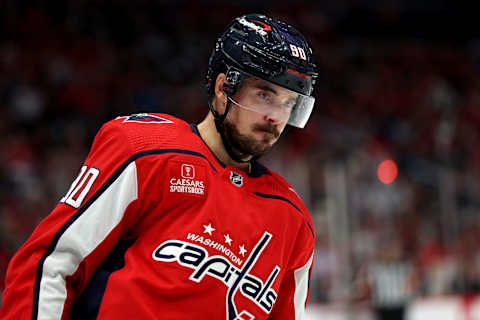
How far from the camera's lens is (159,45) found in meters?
7.97

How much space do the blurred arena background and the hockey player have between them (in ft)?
10.2

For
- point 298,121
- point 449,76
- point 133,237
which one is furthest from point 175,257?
point 449,76

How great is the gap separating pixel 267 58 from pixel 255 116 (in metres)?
0.16

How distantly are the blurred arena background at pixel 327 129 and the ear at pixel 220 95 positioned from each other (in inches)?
125

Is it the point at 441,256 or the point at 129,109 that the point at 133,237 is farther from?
the point at 129,109

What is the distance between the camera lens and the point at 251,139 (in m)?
1.73

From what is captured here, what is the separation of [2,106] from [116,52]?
1.92 metres

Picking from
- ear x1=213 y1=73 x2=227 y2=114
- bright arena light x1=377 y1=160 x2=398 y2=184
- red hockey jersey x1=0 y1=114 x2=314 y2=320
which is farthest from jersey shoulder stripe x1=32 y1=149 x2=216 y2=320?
bright arena light x1=377 y1=160 x2=398 y2=184

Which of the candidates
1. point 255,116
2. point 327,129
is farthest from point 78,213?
point 327,129

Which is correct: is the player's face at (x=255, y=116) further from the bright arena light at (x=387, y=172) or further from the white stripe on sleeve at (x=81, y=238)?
the bright arena light at (x=387, y=172)

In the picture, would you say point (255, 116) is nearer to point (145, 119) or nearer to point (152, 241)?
point (145, 119)

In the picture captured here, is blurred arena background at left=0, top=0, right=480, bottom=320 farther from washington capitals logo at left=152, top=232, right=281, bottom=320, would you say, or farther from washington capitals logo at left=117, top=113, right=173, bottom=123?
washington capitals logo at left=117, top=113, right=173, bottom=123

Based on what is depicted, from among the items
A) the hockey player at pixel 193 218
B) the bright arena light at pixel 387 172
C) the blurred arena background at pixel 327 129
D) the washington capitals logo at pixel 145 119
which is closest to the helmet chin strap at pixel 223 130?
the hockey player at pixel 193 218

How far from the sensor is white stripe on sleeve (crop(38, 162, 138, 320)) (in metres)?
1.42
